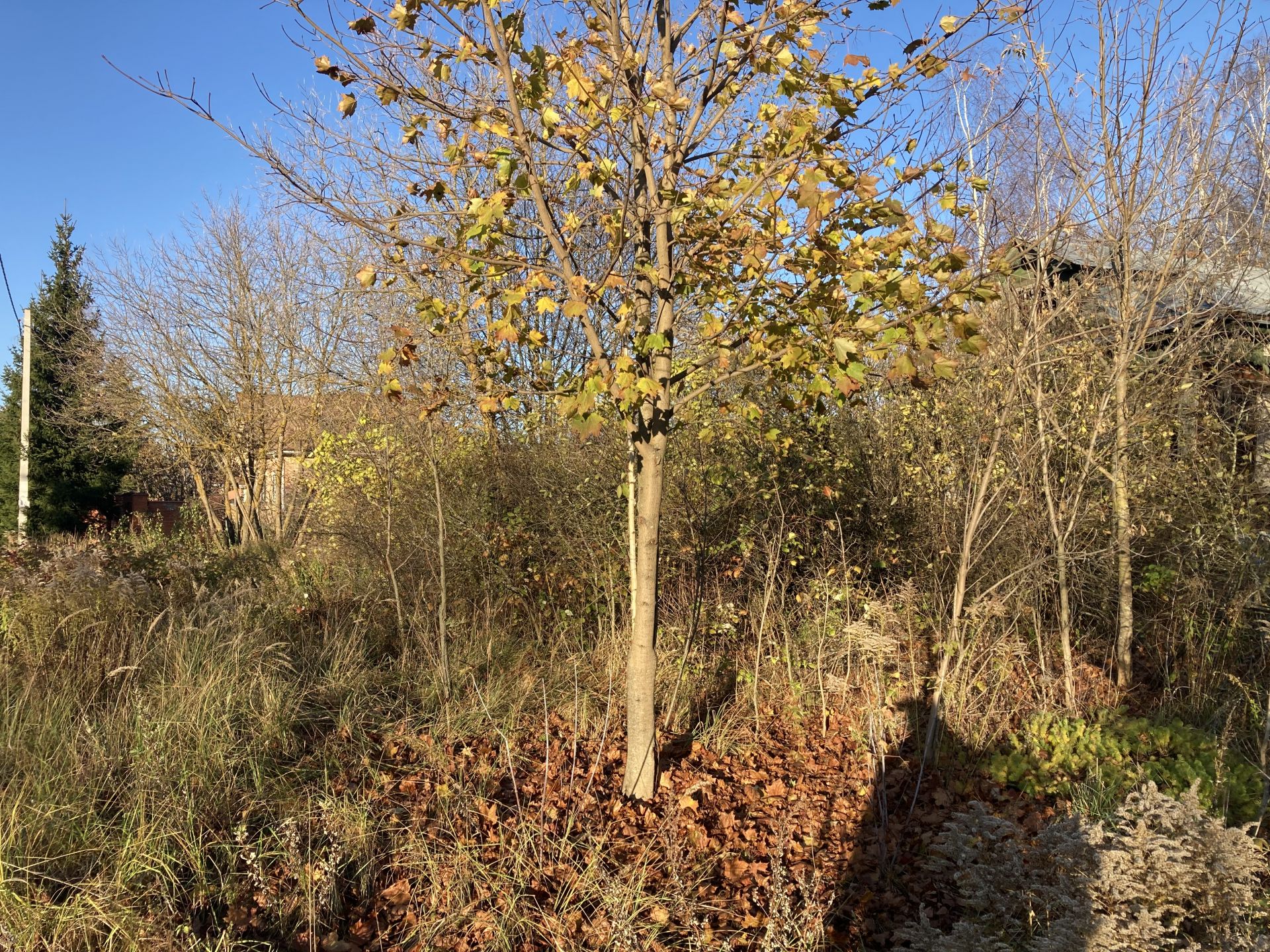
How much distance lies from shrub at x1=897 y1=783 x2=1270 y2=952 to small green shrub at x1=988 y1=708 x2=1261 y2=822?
1.07m

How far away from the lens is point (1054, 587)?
601 cm

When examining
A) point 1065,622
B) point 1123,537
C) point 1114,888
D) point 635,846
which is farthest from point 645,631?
point 1123,537

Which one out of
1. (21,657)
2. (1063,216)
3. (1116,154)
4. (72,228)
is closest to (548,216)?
(1063,216)

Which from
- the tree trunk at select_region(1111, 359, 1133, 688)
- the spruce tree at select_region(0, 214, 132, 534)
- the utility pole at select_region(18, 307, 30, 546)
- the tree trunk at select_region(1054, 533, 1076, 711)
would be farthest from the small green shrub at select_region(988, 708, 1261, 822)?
the utility pole at select_region(18, 307, 30, 546)

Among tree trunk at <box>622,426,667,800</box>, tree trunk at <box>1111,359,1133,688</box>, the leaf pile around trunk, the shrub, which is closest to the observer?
the shrub

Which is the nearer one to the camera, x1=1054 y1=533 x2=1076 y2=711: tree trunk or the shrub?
the shrub

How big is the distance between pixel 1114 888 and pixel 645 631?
1.97 m

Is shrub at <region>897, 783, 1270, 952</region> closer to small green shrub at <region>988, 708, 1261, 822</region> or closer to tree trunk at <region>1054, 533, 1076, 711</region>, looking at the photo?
small green shrub at <region>988, 708, 1261, 822</region>

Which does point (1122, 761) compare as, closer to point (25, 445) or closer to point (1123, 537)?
point (1123, 537)

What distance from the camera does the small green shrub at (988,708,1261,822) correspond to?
3.89 m

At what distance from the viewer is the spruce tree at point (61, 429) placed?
1759 centimetres

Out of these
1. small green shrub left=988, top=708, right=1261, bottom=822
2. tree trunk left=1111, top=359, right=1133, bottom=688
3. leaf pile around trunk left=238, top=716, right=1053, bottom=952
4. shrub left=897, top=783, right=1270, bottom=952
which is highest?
tree trunk left=1111, top=359, right=1133, bottom=688

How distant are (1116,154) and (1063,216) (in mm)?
1261

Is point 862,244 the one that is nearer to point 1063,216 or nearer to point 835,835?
point 1063,216
